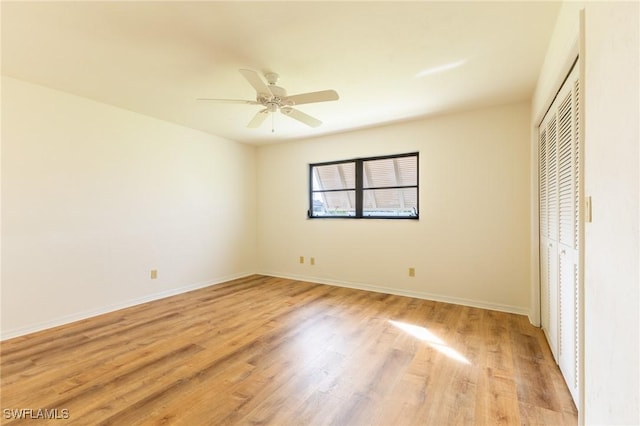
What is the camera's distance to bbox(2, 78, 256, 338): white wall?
2.69 metres

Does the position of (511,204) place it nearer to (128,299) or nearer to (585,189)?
(585,189)

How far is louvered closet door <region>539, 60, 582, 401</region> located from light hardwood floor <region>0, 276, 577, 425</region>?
240mm

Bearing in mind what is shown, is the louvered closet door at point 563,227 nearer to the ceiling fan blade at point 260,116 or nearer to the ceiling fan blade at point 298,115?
the ceiling fan blade at point 298,115

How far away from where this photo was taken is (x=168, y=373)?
6.62 ft

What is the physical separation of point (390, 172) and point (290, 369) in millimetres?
3025

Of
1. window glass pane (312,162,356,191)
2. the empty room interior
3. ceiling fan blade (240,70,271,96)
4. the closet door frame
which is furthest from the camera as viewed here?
window glass pane (312,162,356,191)

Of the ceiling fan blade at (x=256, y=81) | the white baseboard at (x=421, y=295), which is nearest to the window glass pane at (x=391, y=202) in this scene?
the white baseboard at (x=421, y=295)

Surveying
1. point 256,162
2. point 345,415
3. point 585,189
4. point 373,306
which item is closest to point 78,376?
point 345,415

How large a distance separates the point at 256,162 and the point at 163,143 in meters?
1.78

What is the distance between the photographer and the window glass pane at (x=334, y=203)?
15.0 feet

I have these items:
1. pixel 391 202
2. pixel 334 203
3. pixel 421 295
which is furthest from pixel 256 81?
pixel 421 295
